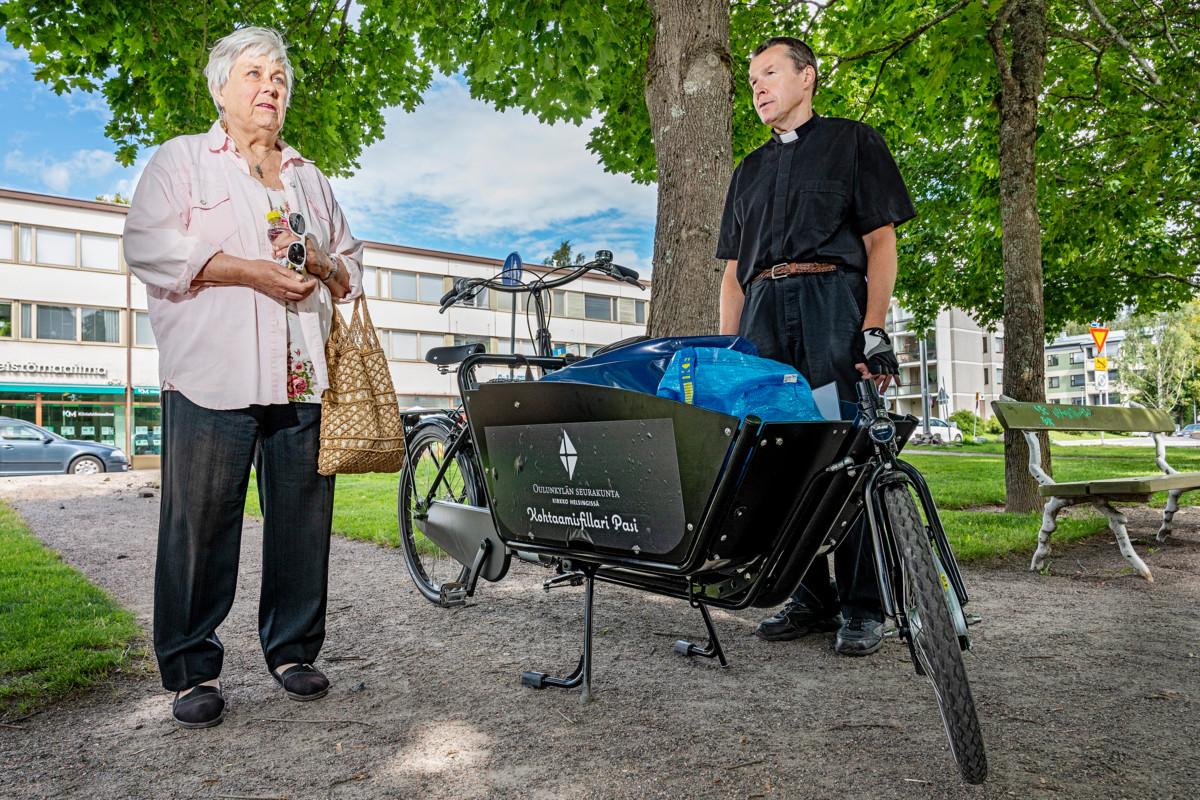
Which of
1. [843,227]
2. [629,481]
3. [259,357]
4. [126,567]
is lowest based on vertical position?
[126,567]

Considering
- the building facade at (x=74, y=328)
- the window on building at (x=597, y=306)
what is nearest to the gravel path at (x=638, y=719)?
the building facade at (x=74, y=328)

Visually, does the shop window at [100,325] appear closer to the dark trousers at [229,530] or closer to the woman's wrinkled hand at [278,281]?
the dark trousers at [229,530]

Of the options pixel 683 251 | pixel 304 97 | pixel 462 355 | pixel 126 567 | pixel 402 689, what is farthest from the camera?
pixel 304 97

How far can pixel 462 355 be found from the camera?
3.62 metres

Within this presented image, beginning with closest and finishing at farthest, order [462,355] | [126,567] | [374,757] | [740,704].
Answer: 1. [374,757]
2. [740,704]
3. [462,355]
4. [126,567]

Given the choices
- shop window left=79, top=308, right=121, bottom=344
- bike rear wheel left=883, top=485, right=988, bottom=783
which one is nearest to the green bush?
shop window left=79, top=308, right=121, bottom=344

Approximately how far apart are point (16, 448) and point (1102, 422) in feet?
68.5

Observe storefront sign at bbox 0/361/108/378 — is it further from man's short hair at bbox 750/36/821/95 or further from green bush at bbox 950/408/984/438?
green bush at bbox 950/408/984/438

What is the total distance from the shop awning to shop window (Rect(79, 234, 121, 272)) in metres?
4.54

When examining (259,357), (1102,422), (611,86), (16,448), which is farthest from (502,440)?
(16,448)

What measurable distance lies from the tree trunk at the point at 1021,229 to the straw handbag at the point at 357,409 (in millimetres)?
5760

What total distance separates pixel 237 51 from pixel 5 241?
34.0 metres

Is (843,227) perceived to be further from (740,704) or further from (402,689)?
(402,689)

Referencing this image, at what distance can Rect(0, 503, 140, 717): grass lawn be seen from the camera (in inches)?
115
